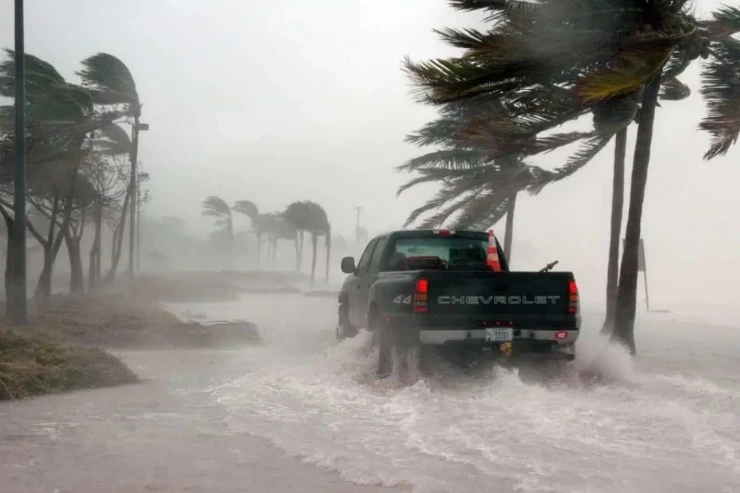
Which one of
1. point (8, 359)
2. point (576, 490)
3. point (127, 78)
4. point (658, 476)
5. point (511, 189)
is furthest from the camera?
point (127, 78)

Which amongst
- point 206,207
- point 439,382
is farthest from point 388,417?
point 206,207

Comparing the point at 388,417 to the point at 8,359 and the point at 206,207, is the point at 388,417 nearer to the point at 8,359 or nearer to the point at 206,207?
the point at 8,359

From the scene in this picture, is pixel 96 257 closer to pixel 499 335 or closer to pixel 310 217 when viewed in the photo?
pixel 310 217

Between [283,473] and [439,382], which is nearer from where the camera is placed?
[283,473]

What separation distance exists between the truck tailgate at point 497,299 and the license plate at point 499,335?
4.1 inches

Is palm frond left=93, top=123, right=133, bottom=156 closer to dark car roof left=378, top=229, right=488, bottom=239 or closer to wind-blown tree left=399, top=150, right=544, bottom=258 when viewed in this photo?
wind-blown tree left=399, top=150, right=544, bottom=258

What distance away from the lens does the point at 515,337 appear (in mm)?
8922

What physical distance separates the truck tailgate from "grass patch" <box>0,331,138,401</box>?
12.6 feet

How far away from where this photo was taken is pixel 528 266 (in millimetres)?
82188

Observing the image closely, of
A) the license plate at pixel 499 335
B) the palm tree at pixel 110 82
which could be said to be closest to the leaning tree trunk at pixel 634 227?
the license plate at pixel 499 335

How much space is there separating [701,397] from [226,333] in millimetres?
9306

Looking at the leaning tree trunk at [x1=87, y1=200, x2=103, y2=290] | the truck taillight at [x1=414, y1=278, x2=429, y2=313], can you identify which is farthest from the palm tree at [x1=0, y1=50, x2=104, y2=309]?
the truck taillight at [x1=414, y1=278, x2=429, y2=313]

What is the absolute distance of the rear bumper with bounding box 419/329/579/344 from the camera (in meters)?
8.81

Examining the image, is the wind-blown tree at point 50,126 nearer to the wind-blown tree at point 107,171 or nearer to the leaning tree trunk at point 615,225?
the wind-blown tree at point 107,171
